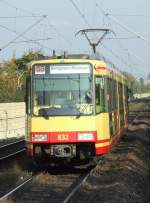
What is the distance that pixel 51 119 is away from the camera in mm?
16266

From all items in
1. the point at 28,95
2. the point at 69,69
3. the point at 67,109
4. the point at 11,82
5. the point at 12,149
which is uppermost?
the point at 11,82

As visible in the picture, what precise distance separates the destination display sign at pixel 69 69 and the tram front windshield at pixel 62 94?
4cm

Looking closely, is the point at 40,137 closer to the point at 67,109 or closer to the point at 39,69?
the point at 67,109

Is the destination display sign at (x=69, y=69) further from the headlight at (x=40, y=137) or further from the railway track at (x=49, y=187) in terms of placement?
the railway track at (x=49, y=187)

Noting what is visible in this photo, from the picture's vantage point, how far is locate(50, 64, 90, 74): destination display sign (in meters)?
16.6

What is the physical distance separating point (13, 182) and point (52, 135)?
161 cm

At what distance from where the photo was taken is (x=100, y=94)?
1675cm

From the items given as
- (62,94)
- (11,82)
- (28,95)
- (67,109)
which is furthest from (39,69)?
(11,82)

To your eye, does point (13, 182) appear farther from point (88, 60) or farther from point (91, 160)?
point (88, 60)

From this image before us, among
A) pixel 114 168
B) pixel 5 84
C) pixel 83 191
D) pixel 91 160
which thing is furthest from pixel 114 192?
pixel 5 84

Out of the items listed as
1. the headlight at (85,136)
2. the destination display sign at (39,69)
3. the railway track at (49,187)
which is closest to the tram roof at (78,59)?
the destination display sign at (39,69)

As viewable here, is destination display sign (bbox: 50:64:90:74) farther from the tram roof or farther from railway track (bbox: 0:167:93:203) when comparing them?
railway track (bbox: 0:167:93:203)

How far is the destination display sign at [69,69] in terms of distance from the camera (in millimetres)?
16625

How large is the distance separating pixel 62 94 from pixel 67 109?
490 millimetres
